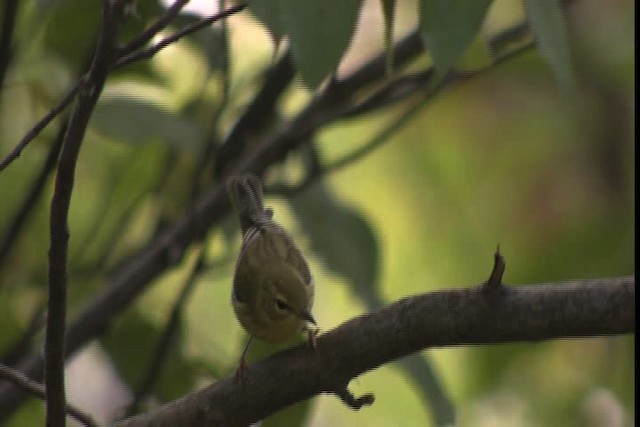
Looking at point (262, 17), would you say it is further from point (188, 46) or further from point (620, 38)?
point (620, 38)

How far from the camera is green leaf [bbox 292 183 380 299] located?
144 cm

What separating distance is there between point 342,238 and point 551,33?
2.29 feet

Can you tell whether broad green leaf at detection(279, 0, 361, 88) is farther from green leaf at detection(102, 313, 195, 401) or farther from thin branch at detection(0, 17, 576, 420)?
green leaf at detection(102, 313, 195, 401)

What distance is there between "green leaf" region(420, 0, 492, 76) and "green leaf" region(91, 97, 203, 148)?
514 millimetres

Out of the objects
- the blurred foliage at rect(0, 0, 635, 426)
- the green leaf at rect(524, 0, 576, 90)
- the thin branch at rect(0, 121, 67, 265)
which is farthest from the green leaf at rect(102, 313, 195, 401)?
the green leaf at rect(524, 0, 576, 90)

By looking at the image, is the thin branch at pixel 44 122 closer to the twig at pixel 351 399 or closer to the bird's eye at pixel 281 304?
the twig at pixel 351 399

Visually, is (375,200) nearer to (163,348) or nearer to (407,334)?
(163,348)

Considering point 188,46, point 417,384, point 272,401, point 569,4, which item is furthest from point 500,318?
point 188,46

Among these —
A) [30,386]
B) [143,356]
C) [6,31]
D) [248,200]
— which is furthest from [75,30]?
[30,386]

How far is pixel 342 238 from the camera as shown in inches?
58.1

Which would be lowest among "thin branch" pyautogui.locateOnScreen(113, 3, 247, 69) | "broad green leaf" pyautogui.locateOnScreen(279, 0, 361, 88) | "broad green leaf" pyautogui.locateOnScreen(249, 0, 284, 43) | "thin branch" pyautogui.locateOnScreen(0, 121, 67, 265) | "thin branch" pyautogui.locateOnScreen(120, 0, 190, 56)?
"thin branch" pyautogui.locateOnScreen(0, 121, 67, 265)

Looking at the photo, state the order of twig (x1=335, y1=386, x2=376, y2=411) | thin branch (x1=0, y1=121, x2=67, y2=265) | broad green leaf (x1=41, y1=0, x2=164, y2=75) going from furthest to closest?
broad green leaf (x1=41, y1=0, x2=164, y2=75)
thin branch (x1=0, y1=121, x2=67, y2=265)
twig (x1=335, y1=386, x2=376, y2=411)

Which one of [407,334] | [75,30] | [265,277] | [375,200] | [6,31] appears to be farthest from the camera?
[375,200]

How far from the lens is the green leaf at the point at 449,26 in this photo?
81 cm
